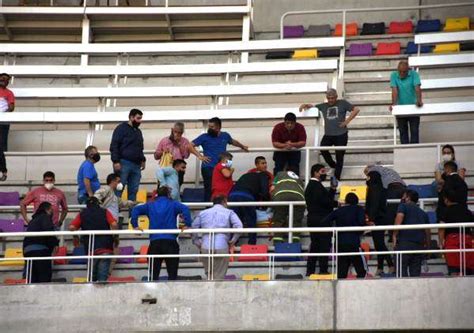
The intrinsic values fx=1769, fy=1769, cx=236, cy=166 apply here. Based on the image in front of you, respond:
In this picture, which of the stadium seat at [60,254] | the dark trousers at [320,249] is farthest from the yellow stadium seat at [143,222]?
the dark trousers at [320,249]

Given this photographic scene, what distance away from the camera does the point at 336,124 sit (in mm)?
23953

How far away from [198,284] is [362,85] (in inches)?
307

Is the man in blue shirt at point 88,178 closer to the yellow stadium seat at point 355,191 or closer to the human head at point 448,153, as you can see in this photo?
the yellow stadium seat at point 355,191

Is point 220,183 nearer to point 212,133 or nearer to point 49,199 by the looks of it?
point 212,133

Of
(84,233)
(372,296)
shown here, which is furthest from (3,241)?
(372,296)

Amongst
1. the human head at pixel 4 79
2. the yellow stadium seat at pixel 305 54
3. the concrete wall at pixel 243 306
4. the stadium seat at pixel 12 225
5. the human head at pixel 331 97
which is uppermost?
the yellow stadium seat at pixel 305 54

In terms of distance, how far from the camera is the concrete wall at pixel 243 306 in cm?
1955

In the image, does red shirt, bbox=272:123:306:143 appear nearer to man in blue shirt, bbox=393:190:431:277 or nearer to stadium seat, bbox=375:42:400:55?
man in blue shirt, bbox=393:190:431:277

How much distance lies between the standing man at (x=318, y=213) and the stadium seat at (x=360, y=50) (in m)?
6.85

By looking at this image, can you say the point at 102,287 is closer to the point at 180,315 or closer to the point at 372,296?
the point at 180,315

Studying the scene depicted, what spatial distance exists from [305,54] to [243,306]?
29.9ft

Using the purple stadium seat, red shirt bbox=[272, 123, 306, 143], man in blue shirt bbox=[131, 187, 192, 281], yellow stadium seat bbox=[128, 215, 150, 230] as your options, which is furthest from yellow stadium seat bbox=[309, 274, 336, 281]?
the purple stadium seat

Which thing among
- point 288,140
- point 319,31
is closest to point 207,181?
point 288,140

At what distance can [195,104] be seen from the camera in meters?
27.6
